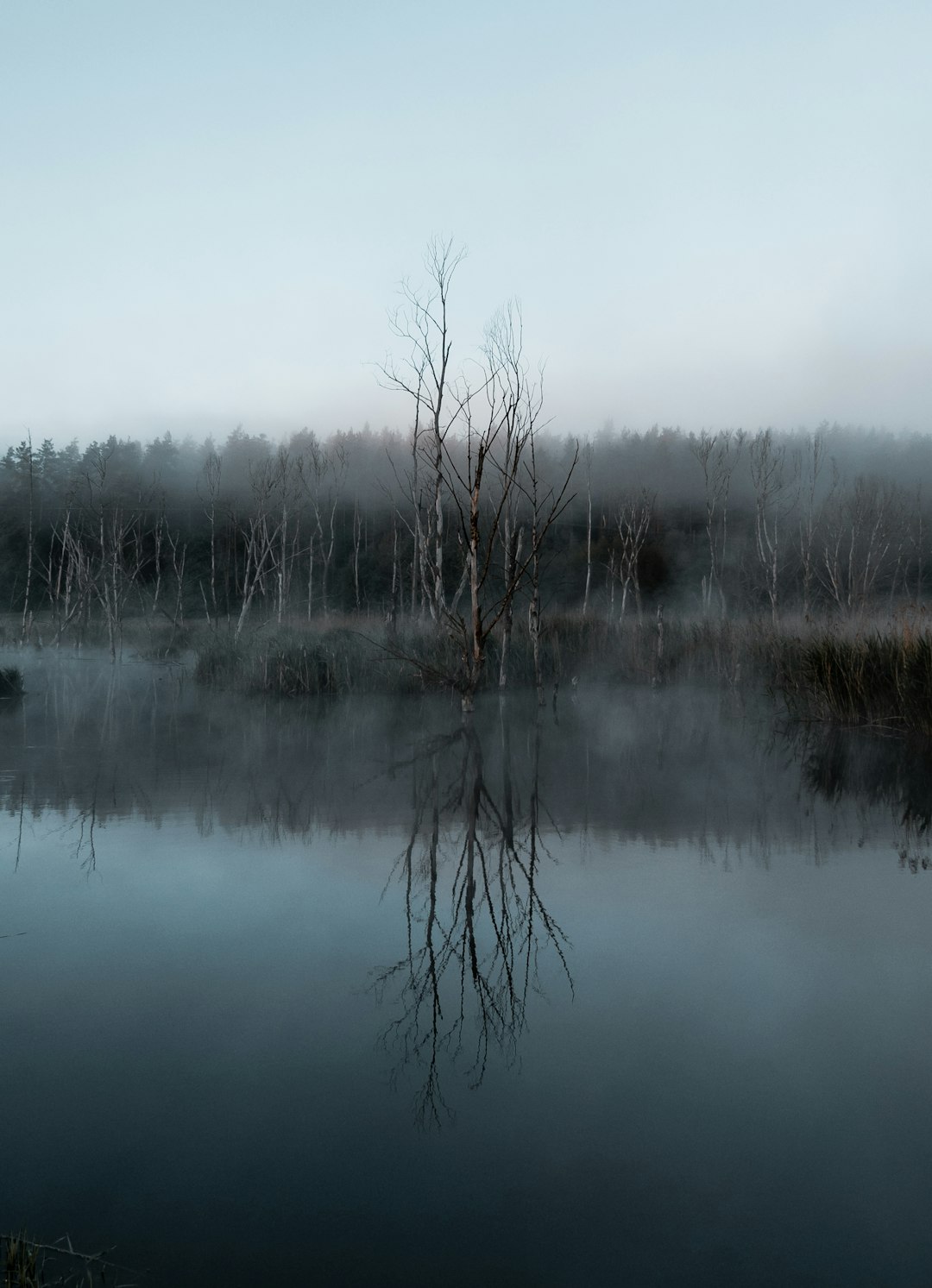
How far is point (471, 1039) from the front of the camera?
259 cm

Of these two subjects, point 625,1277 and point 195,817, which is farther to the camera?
point 195,817

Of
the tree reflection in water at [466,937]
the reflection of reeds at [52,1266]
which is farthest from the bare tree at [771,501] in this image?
the reflection of reeds at [52,1266]

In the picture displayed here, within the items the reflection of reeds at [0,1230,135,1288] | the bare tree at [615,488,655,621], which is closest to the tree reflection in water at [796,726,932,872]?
the reflection of reeds at [0,1230,135,1288]

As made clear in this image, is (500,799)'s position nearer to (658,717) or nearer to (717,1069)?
(717,1069)

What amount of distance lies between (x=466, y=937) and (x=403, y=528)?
36.8 m

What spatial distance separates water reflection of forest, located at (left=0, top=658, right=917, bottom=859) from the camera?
17.3 feet

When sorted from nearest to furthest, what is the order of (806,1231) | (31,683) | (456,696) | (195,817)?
1. (806,1231)
2. (195,817)
3. (456,696)
4. (31,683)

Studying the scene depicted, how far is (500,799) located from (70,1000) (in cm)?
328

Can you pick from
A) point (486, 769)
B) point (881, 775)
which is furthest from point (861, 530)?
point (486, 769)

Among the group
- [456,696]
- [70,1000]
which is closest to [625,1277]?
[70,1000]

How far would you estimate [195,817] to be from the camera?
17.3ft

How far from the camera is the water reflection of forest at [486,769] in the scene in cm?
528

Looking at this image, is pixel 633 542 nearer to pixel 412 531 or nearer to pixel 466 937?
pixel 412 531

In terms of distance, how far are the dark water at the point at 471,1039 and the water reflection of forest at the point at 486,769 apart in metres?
0.08
